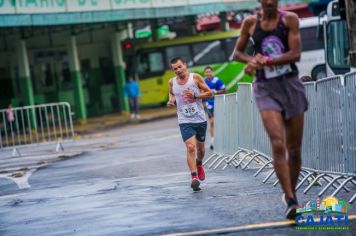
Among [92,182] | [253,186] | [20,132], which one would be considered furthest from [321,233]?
[20,132]

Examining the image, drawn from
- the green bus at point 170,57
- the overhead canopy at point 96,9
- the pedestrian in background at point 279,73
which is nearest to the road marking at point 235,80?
the green bus at point 170,57

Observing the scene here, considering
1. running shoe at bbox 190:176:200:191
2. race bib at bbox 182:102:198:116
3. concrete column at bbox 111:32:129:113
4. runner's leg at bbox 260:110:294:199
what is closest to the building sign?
concrete column at bbox 111:32:129:113

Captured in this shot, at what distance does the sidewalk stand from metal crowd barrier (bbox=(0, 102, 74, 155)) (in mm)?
4803

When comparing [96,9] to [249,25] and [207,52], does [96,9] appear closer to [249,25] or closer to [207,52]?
[207,52]

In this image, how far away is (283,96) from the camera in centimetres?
827

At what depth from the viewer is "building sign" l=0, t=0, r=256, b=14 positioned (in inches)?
1282

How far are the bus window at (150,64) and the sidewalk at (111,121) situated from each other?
1994mm

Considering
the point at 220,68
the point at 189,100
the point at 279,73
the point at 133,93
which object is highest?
the point at 279,73

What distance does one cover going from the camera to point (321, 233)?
7.54m

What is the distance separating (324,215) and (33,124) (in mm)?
21147

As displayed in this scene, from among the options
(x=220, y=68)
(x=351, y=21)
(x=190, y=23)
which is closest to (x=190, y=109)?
(x=351, y=21)

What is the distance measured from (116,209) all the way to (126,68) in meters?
35.7

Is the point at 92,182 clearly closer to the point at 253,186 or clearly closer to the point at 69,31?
the point at 253,186

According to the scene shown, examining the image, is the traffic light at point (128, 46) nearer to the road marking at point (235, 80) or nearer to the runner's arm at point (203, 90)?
the road marking at point (235, 80)
